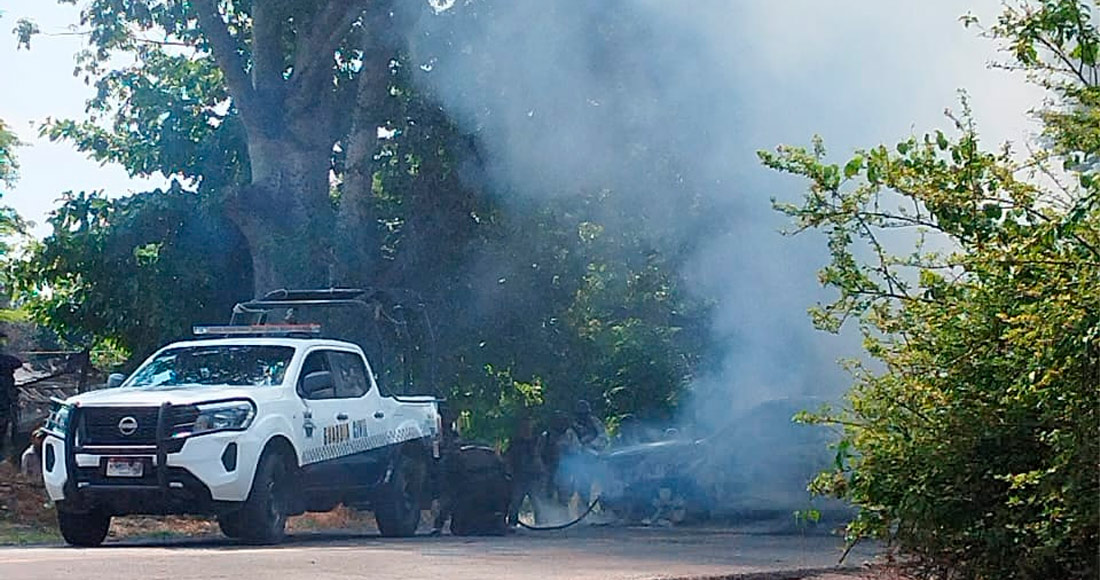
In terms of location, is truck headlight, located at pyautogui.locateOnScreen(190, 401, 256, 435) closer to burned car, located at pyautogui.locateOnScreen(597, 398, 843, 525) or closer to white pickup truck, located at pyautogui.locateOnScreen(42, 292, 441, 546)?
white pickup truck, located at pyautogui.locateOnScreen(42, 292, 441, 546)

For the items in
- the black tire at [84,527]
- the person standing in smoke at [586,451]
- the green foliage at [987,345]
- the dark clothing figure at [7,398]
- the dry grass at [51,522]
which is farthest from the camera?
the dark clothing figure at [7,398]

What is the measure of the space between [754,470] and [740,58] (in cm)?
514

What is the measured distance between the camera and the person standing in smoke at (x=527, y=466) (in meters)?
18.1

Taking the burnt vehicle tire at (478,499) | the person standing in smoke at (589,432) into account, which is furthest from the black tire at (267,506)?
the person standing in smoke at (589,432)

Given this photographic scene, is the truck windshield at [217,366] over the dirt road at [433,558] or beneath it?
over

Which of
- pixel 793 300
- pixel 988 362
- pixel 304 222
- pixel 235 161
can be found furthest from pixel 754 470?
pixel 988 362

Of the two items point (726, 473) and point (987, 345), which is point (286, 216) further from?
point (987, 345)

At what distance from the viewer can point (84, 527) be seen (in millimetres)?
12227

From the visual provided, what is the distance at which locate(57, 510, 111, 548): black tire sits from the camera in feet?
39.8

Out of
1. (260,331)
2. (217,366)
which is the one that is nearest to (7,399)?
(260,331)

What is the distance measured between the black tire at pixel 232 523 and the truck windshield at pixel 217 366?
3.96 feet

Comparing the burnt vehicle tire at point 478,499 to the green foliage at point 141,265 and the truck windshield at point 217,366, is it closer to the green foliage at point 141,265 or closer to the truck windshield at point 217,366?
the truck windshield at point 217,366

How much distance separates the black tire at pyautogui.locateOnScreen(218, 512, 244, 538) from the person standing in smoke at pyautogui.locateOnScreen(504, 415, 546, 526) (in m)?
6.03

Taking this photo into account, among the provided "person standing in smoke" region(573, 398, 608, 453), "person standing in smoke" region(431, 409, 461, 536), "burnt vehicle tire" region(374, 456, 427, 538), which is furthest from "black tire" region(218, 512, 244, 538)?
"person standing in smoke" region(573, 398, 608, 453)
